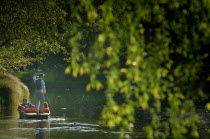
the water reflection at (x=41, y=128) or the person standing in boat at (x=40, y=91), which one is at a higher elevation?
the person standing in boat at (x=40, y=91)

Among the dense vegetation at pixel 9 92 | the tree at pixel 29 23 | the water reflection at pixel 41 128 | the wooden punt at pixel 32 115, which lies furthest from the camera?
the dense vegetation at pixel 9 92

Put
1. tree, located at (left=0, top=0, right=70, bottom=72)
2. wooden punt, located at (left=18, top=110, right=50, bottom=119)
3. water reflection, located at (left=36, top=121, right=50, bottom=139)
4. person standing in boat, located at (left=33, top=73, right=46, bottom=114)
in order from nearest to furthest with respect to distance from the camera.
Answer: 1. water reflection, located at (left=36, top=121, right=50, bottom=139)
2. tree, located at (left=0, top=0, right=70, bottom=72)
3. wooden punt, located at (left=18, top=110, right=50, bottom=119)
4. person standing in boat, located at (left=33, top=73, right=46, bottom=114)

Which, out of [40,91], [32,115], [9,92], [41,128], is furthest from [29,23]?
[9,92]

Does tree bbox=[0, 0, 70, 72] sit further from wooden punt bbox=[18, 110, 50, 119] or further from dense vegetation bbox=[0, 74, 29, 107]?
dense vegetation bbox=[0, 74, 29, 107]

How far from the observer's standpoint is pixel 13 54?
3148 centimetres

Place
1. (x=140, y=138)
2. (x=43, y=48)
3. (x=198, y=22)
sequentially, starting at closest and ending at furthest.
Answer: (x=198, y=22)
(x=140, y=138)
(x=43, y=48)

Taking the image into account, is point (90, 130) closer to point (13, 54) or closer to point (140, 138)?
point (140, 138)

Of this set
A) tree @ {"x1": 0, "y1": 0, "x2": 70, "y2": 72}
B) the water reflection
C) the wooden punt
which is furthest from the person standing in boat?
the water reflection

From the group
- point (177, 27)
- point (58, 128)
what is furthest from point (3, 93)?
point (177, 27)

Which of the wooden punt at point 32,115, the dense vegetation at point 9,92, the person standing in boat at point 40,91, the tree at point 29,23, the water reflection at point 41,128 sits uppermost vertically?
the tree at point 29,23

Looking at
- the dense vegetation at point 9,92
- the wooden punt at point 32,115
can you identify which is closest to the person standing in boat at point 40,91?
the wooden punt at point 32,115

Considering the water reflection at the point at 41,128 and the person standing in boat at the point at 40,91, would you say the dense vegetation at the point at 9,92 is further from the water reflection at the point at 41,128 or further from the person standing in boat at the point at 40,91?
the water reflection at the point at 41,128

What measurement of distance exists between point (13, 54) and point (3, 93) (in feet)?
22.5

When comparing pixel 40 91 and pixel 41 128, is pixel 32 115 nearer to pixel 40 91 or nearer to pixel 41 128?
pixel 40 91
